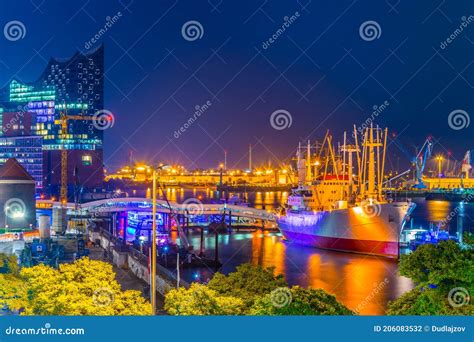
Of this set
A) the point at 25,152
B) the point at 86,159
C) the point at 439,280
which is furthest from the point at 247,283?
the point at 86,159

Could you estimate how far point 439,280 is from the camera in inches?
175

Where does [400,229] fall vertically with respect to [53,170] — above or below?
below

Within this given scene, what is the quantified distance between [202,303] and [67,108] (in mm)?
35186

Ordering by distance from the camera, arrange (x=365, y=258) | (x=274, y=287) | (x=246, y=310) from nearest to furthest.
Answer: (x=246, y=310) → (x=274, y=287) → (x=365, y=258)

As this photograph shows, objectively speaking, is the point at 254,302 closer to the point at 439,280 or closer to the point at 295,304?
the point at 295,304

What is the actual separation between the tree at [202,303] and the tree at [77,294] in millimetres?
230

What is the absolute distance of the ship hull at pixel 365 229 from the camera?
1514 centimetres

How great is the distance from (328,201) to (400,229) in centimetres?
385

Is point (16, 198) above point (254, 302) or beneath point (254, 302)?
above

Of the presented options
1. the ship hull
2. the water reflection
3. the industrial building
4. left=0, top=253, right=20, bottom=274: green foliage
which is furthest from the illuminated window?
left=0, top=253, right=20, bottom=274: green foliage

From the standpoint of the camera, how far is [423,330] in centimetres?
398

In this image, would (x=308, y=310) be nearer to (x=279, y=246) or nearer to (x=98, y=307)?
(x=98, y=307)

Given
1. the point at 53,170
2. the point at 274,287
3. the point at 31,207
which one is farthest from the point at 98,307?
the point at 53,170

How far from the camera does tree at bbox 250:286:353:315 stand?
157 inches
